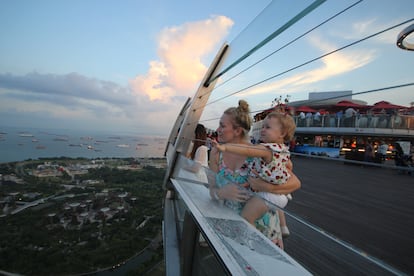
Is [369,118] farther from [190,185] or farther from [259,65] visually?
[190,185]

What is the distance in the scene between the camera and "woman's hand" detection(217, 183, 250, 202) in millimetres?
1134

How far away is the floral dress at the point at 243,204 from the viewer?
110 cm

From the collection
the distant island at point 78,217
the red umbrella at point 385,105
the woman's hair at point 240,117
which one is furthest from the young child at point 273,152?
the distant island at point 78,217

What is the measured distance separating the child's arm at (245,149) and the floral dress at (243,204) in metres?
0.17

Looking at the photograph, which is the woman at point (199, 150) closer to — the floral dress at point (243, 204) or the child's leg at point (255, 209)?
the floral dress at point (243, 204)

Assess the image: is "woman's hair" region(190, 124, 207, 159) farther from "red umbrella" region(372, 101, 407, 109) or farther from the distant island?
the distant island

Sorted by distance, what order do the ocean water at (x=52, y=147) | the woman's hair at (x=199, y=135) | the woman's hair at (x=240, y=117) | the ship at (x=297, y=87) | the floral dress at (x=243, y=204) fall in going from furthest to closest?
1. the ocean water at (x=52, y=147)
2. the woman's hair at (x=199, y=135)
3. the woman's hair at (x=240, y=117)
4. the floral dress at (x=243, y=204)
5. the ship at (x=297, y=87)

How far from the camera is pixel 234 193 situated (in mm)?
1161

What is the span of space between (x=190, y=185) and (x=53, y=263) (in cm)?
1716

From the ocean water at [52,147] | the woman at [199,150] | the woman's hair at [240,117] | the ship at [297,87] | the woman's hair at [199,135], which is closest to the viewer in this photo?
the ship at [297,87]

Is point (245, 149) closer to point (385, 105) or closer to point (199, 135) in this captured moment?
point (385, 105)

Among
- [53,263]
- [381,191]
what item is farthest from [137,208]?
[381,191]

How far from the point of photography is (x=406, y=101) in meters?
0.49

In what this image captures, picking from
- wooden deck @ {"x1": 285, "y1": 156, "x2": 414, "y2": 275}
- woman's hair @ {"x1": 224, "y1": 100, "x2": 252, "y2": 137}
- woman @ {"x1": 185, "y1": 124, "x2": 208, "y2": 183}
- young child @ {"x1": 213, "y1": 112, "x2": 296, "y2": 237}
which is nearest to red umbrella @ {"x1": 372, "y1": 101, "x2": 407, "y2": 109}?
wooden deck @ {"x1": 285, "y1": 156, "x2": 414, "y2": 275}
